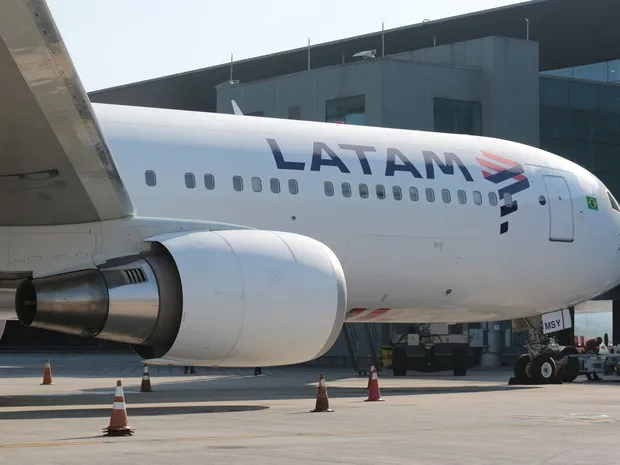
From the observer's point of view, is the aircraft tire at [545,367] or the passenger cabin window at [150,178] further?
the aircraft tire at [545,367]

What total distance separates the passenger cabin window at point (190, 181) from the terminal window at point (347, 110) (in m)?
21.2

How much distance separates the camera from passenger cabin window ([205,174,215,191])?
60.6 feet

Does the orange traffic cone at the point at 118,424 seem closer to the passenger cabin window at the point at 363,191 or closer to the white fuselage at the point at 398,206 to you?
the white fuselage at the point at 398,206

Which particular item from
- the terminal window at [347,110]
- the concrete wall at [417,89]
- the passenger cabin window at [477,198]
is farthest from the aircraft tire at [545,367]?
the terminal window at [347,110]

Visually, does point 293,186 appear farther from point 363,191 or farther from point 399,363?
point 399,363

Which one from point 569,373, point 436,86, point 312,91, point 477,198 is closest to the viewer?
point 477,198

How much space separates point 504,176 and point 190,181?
260 inches

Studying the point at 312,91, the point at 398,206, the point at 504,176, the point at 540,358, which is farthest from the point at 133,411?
the point at 312,91

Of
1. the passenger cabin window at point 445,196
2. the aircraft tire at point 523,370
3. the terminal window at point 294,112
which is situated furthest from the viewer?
the terminal window at point 294,112

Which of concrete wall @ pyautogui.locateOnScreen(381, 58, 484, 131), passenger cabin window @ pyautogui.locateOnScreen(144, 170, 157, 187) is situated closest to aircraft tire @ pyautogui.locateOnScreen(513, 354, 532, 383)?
passenger cabin window @ pyautogui.locateOnScreen(144, 170, 157, 187)

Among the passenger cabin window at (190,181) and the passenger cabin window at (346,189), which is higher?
A: the passenger cabin window at (346,189)

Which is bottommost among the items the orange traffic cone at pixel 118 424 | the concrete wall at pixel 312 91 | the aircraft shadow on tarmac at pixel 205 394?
the orange traffic cone at pixel 118 424

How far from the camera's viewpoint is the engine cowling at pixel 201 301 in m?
15.1

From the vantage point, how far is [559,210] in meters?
22.8
